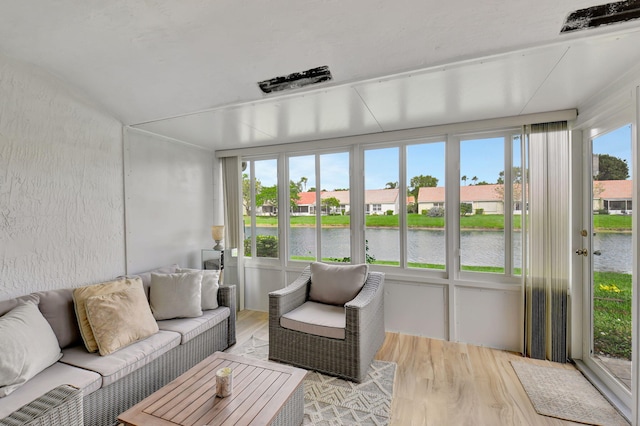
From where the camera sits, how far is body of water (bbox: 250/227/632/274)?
2266mm

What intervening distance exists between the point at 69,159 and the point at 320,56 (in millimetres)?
2245

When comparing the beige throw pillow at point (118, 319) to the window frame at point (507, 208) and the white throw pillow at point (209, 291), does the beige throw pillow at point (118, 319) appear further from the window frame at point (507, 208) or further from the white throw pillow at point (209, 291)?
the window frame at point (507, 208)

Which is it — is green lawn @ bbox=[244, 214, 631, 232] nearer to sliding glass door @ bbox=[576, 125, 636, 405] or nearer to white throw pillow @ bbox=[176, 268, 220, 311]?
sliding glass door @ bbox=[576, 125, 636, 405]

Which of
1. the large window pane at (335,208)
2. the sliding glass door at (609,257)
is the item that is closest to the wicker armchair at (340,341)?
the large window pane at (335,208)

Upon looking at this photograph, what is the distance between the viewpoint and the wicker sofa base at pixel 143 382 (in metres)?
1.65

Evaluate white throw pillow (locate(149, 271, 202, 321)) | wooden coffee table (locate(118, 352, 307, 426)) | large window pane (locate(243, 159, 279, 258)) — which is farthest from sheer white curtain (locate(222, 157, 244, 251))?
wooden coffee table (locate(118, 352, 307, 426))

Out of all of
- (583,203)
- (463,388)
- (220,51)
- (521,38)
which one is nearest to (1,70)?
(220,51)

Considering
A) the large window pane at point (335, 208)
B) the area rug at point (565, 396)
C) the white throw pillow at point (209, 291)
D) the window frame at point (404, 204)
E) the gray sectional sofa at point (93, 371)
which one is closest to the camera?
the gray sectional sofa at point (93, 371)

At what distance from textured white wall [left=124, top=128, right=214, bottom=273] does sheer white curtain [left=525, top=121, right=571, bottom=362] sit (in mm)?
3902

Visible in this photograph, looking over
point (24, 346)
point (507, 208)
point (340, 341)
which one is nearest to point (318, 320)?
point (340, 341)

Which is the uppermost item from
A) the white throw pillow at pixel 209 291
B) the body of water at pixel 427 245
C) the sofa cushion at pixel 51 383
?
the body of water at pixel 427 245

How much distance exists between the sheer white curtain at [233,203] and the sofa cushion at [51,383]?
2.36 m

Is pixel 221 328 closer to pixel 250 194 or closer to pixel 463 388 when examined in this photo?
pixel 250 194

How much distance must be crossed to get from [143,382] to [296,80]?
2.46 m
